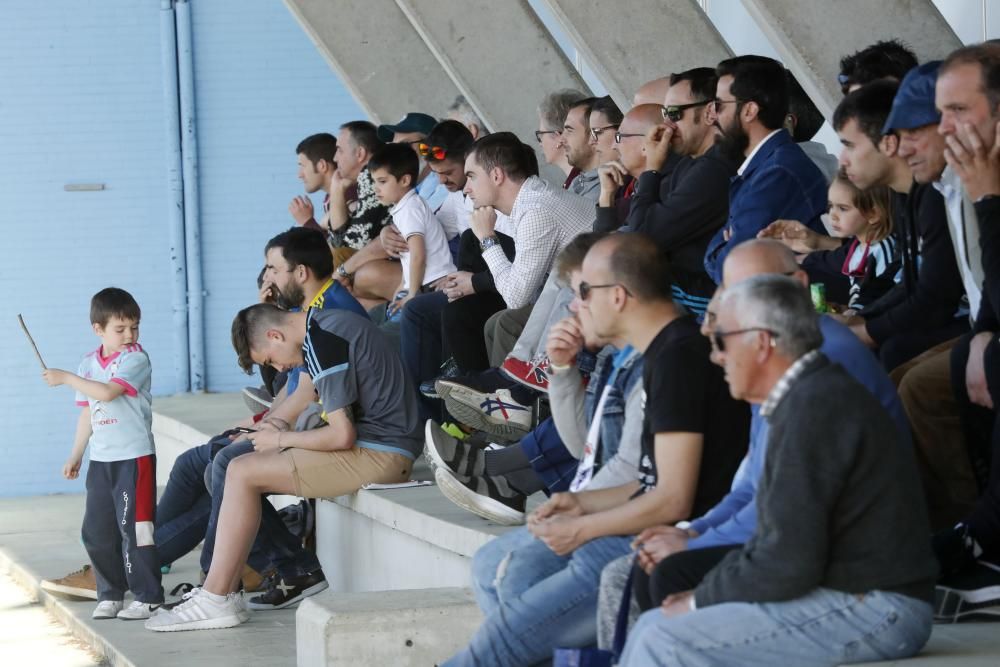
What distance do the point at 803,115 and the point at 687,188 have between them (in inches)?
37.3

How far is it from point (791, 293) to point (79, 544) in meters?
7.16

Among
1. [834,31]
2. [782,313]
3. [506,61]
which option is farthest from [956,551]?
[506,61]

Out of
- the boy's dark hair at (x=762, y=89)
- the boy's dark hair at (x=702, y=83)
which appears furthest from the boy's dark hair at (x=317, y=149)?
the boy's dark hair at (x=762, y=89)

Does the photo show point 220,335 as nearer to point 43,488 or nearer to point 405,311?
point 43,488

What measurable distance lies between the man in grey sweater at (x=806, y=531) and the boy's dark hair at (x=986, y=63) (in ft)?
3.50

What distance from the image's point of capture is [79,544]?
9.23m

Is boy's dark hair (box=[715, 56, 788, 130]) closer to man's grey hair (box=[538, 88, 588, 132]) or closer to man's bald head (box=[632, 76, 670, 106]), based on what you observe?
man's bald head (box=[632, 76, 670, 106])

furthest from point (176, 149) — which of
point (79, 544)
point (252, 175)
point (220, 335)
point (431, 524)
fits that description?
point (431, 524)

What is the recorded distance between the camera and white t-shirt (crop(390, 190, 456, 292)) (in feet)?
24.5

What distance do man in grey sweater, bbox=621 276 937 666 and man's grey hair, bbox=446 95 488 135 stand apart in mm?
5797

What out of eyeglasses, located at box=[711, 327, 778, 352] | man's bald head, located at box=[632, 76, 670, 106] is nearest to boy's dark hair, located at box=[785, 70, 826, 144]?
man's bald head, located at box=[632, 76, 670, 106]

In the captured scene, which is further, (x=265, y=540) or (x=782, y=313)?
(x=265, y=540)

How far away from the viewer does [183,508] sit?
22.7 ft

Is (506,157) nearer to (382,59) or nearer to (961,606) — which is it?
(961,606)
